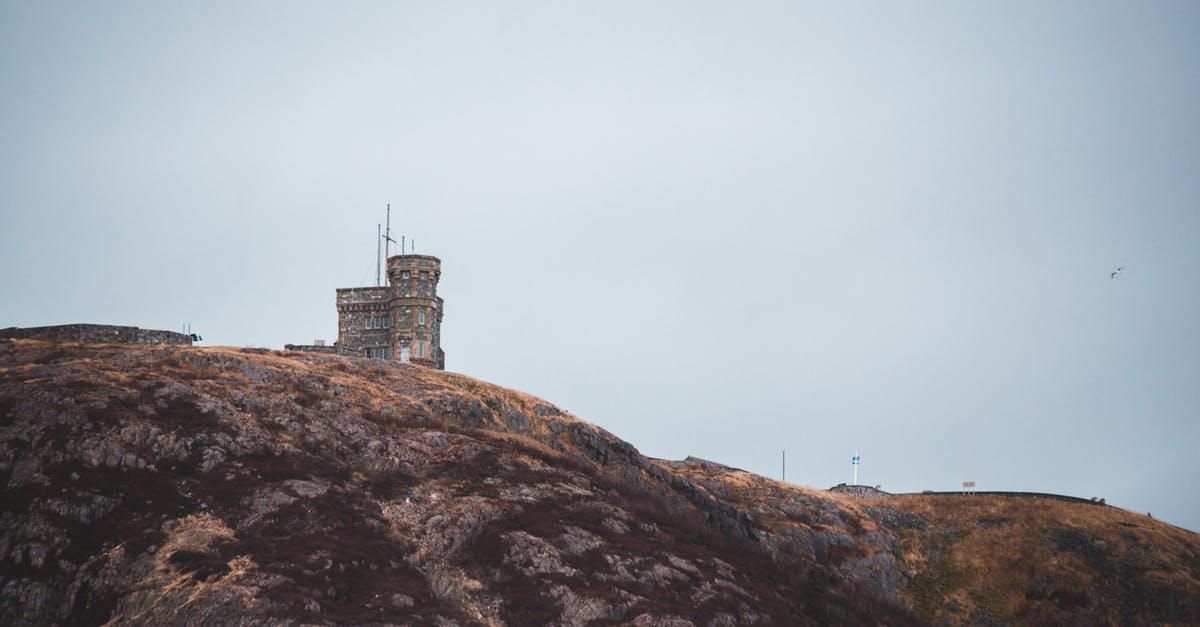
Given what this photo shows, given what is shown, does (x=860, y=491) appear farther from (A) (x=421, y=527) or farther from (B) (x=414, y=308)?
(A) (x=421, y=527)

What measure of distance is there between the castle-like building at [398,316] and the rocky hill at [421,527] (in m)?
11.1

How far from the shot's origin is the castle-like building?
110750 millimetres

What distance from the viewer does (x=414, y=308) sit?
365ft

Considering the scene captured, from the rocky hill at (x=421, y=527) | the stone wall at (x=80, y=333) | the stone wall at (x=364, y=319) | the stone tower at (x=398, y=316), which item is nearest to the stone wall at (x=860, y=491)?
the rocky hill at (x=421, y=527)

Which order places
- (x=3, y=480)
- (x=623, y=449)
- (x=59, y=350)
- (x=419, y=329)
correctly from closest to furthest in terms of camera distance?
(x=3, y=480)
(x=59, y=350)
(x=623, y=449)
(x=419, y=329)

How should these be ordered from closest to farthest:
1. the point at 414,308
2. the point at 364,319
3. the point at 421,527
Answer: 1. the point at 421,527
2. the point at 414,308
3. the point at 364,319

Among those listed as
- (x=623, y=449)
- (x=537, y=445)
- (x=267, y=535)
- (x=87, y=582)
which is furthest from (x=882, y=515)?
(x=87, y=582)

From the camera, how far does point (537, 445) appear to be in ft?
280

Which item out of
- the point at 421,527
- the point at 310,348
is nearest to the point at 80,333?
the point at 310,348

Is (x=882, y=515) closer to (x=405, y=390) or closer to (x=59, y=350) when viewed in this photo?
(x=405, y=390)

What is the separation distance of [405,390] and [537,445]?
49.4 ft

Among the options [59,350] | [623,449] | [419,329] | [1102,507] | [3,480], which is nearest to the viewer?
[3,480]

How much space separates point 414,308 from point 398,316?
2.36m

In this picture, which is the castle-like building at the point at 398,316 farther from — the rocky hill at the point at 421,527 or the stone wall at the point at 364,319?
the rocky hill at the point at 421,527
